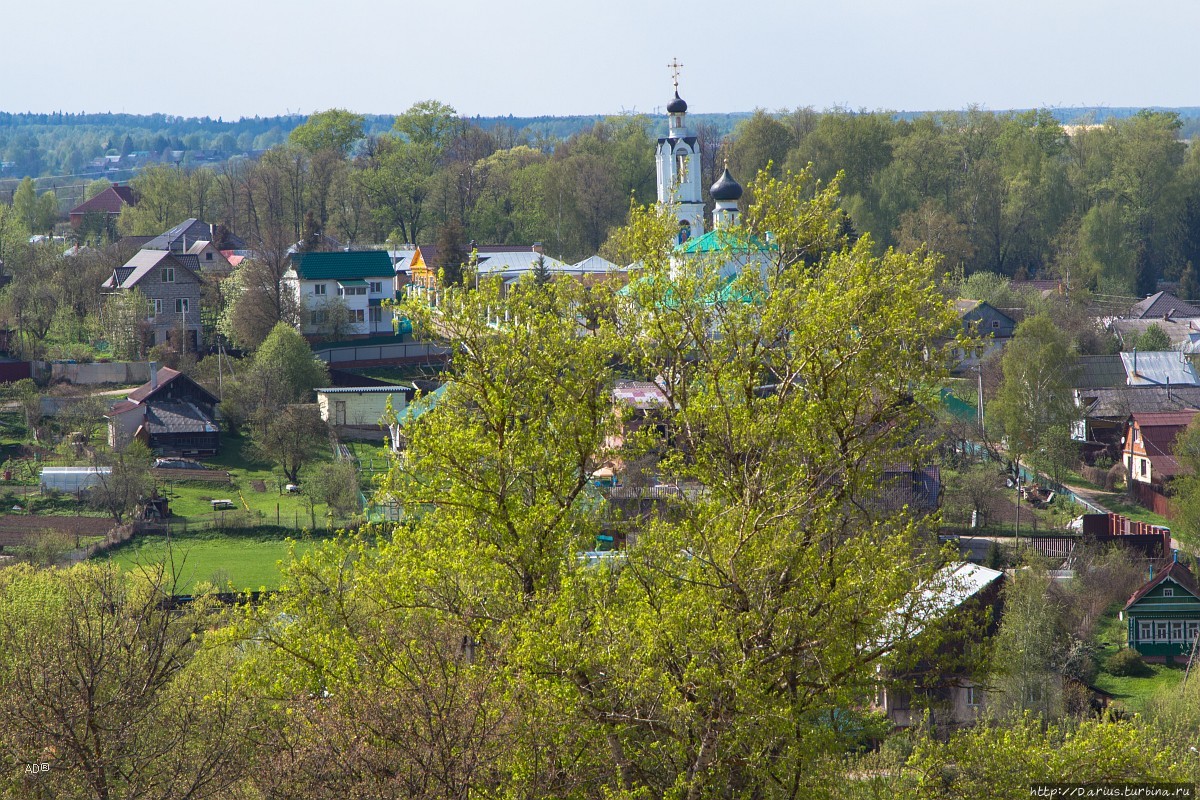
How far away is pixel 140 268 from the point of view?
42.6 metres

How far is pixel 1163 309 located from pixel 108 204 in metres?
53.7

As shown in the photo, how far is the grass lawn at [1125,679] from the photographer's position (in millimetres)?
20312

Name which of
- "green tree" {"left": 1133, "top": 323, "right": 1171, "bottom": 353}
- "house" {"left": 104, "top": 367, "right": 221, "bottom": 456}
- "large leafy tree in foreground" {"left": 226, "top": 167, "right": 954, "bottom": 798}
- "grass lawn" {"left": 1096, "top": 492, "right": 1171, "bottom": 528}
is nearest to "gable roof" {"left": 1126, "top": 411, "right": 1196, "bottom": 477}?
"grass lawn" {"left": 1096, "top": 492, "right": 1171, "bottom": 528}

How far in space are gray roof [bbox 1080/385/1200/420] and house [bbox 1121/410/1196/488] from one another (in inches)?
97.3

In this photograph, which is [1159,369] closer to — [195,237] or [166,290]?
[166,290]

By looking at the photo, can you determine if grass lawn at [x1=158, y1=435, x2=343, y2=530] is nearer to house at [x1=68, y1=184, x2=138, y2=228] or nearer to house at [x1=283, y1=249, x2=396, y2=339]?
house at [x1=283, y1=249, x2=396, y2=339]

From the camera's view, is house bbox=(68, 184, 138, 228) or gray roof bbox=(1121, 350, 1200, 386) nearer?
gray roof bbox=(1121, 350, 1200, 386)

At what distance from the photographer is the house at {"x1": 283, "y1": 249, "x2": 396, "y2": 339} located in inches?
1702

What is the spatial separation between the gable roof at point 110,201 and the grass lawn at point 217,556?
50190 mm

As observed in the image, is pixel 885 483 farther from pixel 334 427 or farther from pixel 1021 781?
pixel 334 427

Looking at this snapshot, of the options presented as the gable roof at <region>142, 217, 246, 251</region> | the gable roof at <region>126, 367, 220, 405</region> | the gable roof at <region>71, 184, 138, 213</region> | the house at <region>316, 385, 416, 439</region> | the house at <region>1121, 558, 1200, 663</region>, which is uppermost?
the gable roof at <region>71, 184, 138, 213</region>

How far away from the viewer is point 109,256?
160 ft

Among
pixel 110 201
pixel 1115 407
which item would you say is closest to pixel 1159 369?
pixel 1115 407

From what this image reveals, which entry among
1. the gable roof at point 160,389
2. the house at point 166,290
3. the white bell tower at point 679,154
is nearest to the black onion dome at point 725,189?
the white bell tower at point 679,154
